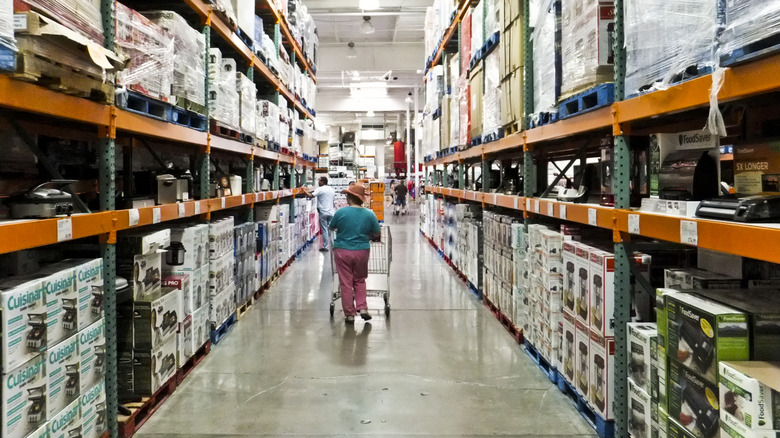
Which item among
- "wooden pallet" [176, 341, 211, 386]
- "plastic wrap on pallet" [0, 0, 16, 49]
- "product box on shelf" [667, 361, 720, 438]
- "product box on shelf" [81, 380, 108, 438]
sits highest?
"plastic wrap on pallet" [0, 0, 16, 49]

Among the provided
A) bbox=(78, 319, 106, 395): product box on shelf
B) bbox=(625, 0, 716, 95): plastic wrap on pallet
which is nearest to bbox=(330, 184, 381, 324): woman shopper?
bbox=(78, 319, 106, 395): product box on shelf

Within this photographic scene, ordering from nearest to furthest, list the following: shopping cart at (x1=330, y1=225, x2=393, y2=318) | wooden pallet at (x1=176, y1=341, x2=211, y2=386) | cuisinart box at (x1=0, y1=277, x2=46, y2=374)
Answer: cuisinart box at (x1=0, y1=277, x2=46, y2=374) → wooden pallet at (x1=176, y1=341, x2=211, y2=386) → shopping cart at (x1=330, y1=225, x2=393, y2=318)

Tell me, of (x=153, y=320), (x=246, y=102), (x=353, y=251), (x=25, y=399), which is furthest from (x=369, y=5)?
(x=25, y=399)

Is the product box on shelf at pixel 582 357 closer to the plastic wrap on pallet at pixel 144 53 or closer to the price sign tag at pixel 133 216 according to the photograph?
the price sign tag at pixel 133 216

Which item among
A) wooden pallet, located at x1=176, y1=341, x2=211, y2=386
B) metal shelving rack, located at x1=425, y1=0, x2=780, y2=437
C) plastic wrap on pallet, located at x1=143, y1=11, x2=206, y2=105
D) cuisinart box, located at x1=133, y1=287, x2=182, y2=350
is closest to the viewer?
metal shelving rack, located at x1=425, y1=0, x2=780, y2=437

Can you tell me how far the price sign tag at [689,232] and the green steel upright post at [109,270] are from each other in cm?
317

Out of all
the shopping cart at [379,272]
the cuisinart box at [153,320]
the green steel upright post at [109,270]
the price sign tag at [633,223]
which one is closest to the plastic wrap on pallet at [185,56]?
the green steel upright post at [109,270]

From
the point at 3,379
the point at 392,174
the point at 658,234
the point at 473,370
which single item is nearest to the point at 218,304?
the point at 473,370

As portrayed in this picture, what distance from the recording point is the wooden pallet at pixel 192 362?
4347mm

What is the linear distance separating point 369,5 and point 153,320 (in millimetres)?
11278

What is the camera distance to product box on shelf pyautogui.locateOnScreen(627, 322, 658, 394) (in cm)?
270

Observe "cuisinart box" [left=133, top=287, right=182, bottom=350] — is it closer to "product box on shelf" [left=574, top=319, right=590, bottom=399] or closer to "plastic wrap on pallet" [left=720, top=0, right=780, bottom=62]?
"product box on shelf" [left=574, top=319, right=590, bottom=399]

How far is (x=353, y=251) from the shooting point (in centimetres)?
611

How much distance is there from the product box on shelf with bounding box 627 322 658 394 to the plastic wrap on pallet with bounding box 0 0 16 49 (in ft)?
10.8
